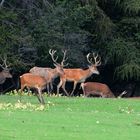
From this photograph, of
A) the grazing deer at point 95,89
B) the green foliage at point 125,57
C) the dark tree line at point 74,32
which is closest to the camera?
the grazing deer at point 95,89

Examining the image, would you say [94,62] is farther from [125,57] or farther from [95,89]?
[95,89]

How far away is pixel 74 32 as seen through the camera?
1329 inches

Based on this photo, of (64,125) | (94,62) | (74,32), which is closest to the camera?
(64,125)

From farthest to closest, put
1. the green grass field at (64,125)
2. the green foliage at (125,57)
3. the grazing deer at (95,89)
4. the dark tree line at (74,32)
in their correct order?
the green foliage at (125,57) < the dark tree line at (74,32) < the grazing deer at (95,89) < the green grass field at (64,125)

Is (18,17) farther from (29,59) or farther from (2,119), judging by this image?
(2,119)

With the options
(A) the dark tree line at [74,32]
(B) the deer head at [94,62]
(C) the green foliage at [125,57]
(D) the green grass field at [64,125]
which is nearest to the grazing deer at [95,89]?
(B) the deer head at [94,62]

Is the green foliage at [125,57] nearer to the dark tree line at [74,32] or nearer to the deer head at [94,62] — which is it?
the dark tree line at [74,32]

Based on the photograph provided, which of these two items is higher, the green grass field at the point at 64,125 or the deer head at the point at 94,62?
the green grass field at the point at 64,125

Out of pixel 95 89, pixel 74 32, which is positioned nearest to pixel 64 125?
pixel 95 89

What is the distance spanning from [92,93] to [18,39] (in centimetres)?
460

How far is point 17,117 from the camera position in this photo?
15.8m

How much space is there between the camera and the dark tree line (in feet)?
107

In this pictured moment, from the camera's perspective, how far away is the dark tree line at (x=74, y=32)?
107ft

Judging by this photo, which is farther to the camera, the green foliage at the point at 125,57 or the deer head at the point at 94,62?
the green foliage at the point at 125,57
